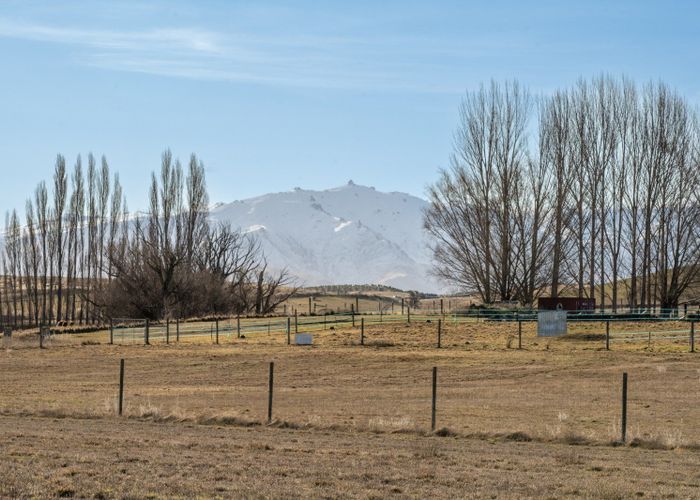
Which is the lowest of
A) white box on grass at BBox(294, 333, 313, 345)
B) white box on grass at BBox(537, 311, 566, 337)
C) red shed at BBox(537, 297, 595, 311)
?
white box on grass at BBox(294, 333, 313, 345)

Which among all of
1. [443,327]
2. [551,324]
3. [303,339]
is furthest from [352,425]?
[443,327]

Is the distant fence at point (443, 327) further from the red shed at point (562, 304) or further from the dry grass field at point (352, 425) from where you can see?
the dry grass field at point (352, 425)

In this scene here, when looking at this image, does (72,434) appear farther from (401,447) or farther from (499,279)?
(499,279)

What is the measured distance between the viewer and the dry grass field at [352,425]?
1361 centimetres

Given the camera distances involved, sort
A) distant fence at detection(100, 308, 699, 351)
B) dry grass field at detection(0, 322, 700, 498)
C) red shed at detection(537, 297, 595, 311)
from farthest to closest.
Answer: red shed at detection(537, 297, 595, 311) → distant fence at detection(100, 308, 699, 351) → dry grass field at detection(0, 322, 700, 498)

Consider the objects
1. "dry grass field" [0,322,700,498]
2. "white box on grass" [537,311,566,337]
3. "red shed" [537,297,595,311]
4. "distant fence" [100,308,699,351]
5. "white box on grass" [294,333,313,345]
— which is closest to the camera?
"dry grass field" [0,322,700,498]

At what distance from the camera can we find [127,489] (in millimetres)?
12828

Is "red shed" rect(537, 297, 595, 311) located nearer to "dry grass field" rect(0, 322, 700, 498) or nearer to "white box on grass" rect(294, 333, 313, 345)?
"dry grass field" rect(0, 322, 700, 498)

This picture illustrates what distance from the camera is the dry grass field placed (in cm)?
1361

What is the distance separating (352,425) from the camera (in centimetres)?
2073

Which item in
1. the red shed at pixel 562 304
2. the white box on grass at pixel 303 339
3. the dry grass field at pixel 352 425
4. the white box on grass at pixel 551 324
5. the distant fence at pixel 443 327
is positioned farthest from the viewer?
the red shed at pixel 562 304

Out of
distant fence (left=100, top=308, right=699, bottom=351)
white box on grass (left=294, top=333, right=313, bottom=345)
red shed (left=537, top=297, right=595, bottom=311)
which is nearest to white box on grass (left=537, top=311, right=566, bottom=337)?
distant fence (left=100, top=308, right=699, bottom=351)

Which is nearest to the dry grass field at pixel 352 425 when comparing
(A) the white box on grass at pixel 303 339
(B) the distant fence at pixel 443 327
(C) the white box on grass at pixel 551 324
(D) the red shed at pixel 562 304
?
(A) the white box on grass at pixel 303 339

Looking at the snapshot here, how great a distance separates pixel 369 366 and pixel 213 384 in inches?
353
